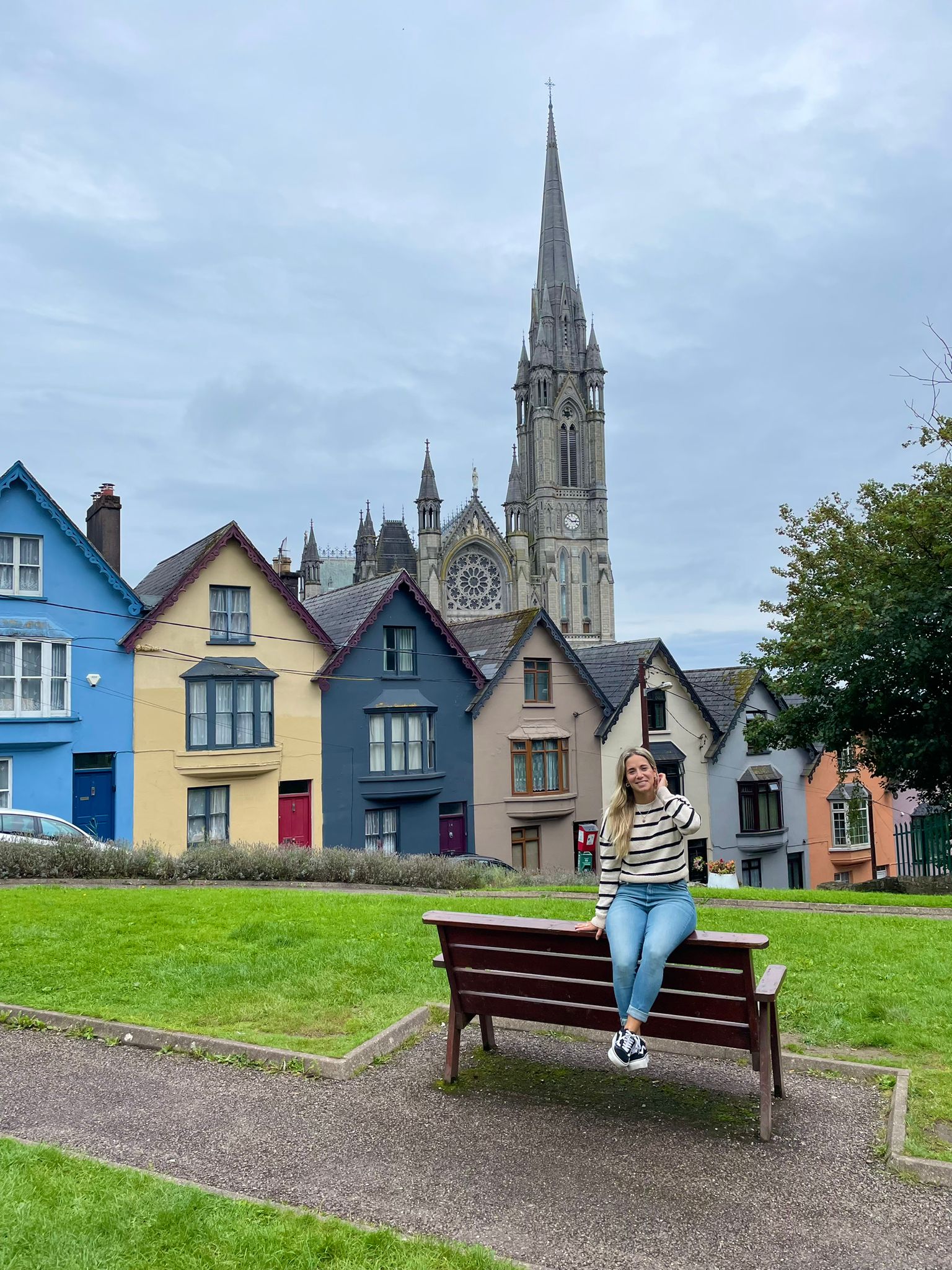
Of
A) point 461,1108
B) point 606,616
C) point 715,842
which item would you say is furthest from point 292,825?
point 606,616

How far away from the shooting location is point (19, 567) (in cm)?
2547

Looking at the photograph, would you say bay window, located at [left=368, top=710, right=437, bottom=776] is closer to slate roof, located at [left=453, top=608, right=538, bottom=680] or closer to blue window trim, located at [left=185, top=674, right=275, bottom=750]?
slate roof, located at [left=453, top=608, right=538, bottom=680]

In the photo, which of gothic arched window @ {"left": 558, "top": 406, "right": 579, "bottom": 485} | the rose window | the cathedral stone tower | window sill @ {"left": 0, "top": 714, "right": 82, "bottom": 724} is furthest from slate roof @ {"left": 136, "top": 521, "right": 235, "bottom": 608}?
gothic arched window @ {"left": 558, "top": 406, "right": 579, "bottom": 485}

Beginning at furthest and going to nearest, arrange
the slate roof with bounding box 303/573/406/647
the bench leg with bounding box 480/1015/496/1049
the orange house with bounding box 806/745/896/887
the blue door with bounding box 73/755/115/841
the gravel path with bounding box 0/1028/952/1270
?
the orange house with bounding box 806/745/896/887 < the slate roof with bounding box 303/573/406/647 < the blue door with bounding box 73/755/115/841 < the bench leg with bounding box 480/1015/496/1049 < the gravel path with bounding box 0/1028/952/1270

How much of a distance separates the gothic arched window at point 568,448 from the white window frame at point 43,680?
89978 mm

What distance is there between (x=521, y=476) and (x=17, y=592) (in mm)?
88214

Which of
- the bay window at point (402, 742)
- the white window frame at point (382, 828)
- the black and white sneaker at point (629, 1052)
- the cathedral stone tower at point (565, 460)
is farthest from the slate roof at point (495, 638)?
the cathedral stone tower at point (565, 460)

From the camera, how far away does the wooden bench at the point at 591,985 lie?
5.36 m

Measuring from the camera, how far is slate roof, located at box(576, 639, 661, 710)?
36344 mm

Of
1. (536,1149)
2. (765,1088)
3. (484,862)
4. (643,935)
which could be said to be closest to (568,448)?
(484,862)

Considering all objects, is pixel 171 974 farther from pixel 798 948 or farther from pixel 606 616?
pixel 606 616

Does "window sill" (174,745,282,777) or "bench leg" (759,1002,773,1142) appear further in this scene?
"window sill" (174,745,282,777)

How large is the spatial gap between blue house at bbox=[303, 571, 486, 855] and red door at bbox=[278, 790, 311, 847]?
61 cm

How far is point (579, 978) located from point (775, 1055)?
127 cm
